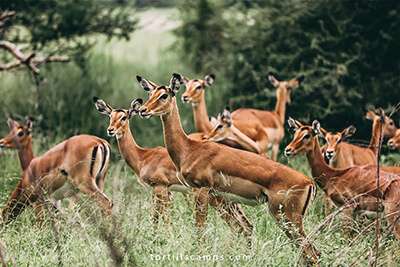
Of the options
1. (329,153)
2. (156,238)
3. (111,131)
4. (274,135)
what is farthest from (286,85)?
(156,238)

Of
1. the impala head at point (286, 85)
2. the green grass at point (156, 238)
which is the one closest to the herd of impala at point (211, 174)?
the green grass at point (156, 238)

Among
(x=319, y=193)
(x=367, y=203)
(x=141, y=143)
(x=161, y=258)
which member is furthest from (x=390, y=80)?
(x=161, y=258)

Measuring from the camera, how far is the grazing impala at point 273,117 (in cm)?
1016

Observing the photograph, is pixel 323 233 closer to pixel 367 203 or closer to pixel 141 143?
pixel 367 203

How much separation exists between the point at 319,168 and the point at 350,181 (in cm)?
41

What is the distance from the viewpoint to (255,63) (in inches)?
484

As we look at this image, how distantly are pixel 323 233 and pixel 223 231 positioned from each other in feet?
2.05

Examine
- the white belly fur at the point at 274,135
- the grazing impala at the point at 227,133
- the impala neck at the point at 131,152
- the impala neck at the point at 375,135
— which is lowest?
the white belly fur at the point at 274,135

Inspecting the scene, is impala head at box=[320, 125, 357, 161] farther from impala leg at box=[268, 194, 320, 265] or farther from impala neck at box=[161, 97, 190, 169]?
impala leg at box=[268, 194, 320, 265]

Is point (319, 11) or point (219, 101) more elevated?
point (319, 11)

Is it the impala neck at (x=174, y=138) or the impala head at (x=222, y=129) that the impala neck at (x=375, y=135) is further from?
the impala neck at (x=174, y=138)

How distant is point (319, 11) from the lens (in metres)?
12.0

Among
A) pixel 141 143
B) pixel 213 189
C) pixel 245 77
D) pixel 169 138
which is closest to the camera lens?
pixel 213 189

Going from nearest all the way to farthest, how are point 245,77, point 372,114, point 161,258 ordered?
point 161,258
point 372,114
point 245,77
